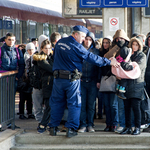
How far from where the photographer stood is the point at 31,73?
6.11m

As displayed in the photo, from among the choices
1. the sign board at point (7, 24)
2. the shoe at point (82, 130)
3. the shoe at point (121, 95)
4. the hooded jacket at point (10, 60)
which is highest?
the sign board at point (7, 24)

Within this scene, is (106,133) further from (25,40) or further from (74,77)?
(25,40)

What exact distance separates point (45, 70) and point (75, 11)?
266 inches

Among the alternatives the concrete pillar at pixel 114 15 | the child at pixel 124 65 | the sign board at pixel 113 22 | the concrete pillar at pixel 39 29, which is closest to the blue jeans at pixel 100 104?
the child at pixel 124 65

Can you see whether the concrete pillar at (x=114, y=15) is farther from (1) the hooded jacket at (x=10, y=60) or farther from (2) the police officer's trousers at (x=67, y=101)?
(2) the police officer's trousers at (x=67, y=101)

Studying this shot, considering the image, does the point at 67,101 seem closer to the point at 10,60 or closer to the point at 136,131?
the point at 136,131

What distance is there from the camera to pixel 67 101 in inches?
220

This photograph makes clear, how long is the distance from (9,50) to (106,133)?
7.99 ft

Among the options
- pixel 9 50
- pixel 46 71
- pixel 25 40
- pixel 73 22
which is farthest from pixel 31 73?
pixel 73 22

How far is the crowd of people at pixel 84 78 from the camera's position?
5.53 metres

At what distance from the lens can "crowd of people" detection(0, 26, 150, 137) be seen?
553cm

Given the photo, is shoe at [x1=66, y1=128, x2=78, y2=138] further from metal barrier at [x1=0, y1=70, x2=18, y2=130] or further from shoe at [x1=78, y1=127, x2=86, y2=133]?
metal barrier at [x1=0, y1=70, x2=18, y2=130]

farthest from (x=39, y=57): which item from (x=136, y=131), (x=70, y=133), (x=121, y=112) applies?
(x=136, y=131)

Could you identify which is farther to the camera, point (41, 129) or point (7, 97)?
point (41, 129)
